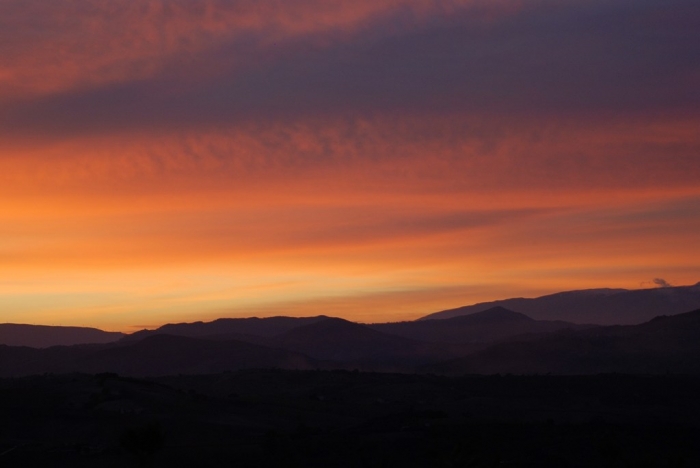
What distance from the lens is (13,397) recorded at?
54844 millimetres

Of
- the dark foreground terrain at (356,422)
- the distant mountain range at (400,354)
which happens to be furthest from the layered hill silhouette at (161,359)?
the dark foreground terrain at (356,422)

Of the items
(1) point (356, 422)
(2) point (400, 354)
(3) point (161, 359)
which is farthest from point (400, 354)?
(1) point (356, 422)

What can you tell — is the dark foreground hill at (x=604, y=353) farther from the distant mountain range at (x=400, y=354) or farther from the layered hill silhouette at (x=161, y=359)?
the layered hill silhouette at (x=161, y=359)

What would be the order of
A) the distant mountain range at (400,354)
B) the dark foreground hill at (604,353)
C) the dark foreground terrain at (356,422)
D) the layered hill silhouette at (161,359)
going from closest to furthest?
the dark foreground terrain at (356,422) → the dark foreground hill at (604,353) → the distant mountain range at (400,354) → the layered hill silhouette at (161,359)

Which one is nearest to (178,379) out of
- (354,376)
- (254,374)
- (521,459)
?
(254,374)

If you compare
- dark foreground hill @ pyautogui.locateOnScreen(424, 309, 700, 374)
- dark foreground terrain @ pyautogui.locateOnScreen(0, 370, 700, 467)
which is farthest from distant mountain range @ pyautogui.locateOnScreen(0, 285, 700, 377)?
dark foreground terrain @ pyautogui.locateOnScreen(0, 370, 700, 467)

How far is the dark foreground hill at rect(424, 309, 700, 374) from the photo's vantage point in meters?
98.0

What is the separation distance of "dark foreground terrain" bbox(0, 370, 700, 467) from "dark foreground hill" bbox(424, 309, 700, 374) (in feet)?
87.1

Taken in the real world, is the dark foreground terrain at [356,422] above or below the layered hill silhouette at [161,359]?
below

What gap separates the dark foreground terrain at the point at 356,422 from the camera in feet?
122

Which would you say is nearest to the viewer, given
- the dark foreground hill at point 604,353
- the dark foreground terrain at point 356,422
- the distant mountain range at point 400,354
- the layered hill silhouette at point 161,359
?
the dark foreground terrain at point 356,422

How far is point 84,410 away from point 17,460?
15.2 meters

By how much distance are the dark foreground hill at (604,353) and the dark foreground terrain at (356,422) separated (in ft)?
87.1

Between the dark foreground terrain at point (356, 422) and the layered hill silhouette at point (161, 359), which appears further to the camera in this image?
the layered hill silhouette at point (161, 359)
